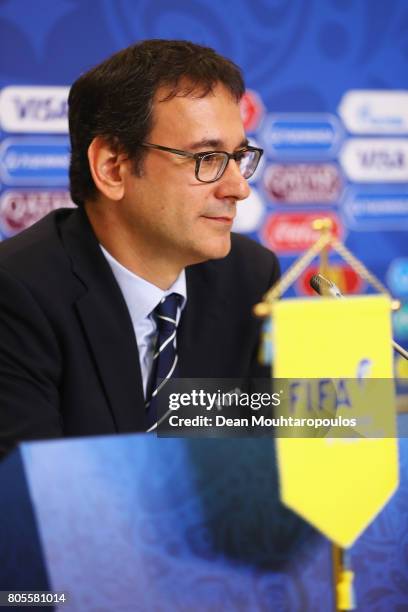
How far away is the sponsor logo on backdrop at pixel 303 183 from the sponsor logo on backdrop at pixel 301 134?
5 cm

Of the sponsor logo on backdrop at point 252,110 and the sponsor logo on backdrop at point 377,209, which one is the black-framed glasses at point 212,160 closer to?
the sponsor logo on backdrop at point 252,110

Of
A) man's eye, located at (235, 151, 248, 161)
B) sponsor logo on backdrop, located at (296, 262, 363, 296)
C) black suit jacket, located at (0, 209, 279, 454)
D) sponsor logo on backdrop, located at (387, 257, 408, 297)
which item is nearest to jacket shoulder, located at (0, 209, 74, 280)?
black suit jacket, located at (0, 209, 279, 454)

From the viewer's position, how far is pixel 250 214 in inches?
117

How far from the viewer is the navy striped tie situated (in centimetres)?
145

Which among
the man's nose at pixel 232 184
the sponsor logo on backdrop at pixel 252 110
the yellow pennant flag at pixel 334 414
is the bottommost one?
the yellow pennant flag at pixel 334 414

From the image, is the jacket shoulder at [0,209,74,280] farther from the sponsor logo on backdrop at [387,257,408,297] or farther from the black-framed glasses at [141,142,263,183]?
the sponsor logo on backdrop at [387,257,408,297]

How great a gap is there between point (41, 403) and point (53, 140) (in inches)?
67.7

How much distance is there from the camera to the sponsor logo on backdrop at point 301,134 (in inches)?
116

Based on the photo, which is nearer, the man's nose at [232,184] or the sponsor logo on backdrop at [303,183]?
the man's nose at [232,184]

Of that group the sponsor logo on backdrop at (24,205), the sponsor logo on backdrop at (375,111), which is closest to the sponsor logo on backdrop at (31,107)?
the sponsor logo on backdrop at (24,205)

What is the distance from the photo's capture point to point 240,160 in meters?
1.45

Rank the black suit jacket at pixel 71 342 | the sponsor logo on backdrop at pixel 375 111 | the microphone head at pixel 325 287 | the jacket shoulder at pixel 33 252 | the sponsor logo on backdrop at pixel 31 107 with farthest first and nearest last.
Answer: the sponsor logo on backdrop at pixel 375 111, the sponsor logo on backdrop at pixel 31 107, the jacket shoulder at pixel 33 252, the black suit jacket at pixel 71 342, the microphone head at pixel 325 287

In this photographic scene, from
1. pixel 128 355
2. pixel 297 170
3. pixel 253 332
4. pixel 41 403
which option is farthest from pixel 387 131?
pixel 41 403

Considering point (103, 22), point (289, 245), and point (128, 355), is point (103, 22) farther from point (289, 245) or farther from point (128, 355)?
point (128, 355)
